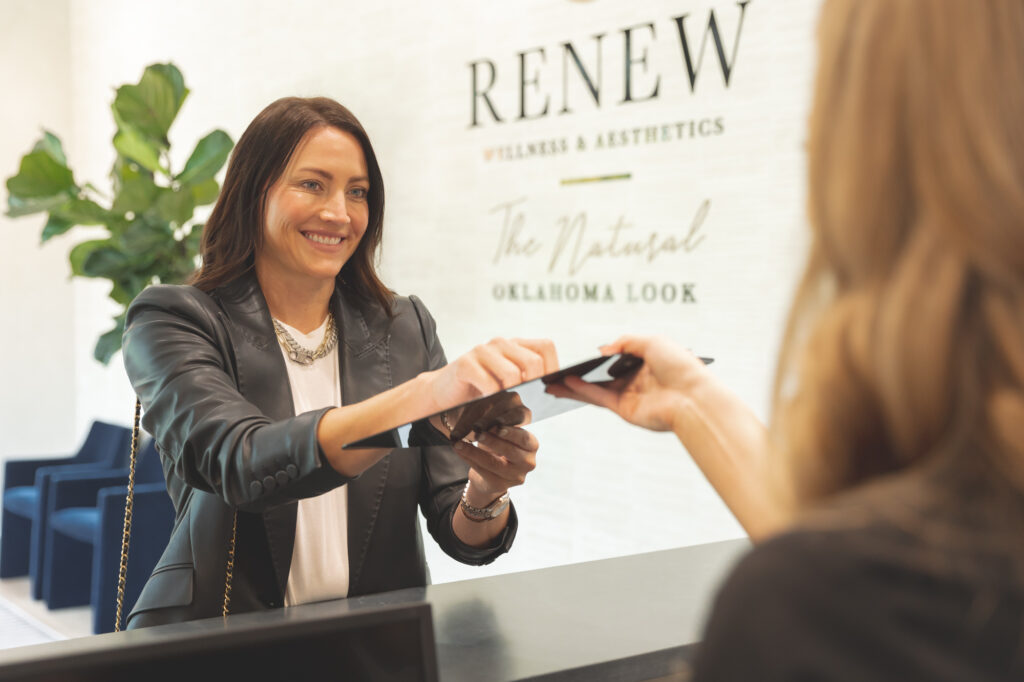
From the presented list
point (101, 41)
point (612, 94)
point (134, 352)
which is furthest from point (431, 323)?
point (101, 41)

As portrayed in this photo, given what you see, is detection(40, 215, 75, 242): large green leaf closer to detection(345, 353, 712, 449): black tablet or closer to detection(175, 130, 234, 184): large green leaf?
detection(175, 130, 234, 184): large green leaf

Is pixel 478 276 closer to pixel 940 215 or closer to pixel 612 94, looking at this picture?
pixel 612 94

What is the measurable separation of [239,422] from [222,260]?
473 mm

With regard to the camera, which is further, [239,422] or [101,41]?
[101,41]

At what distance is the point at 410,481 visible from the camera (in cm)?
190

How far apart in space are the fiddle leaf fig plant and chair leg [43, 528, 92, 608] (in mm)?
1018

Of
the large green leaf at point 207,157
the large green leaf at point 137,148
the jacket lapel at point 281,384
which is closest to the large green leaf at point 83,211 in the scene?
the large green leaf at point 137,148

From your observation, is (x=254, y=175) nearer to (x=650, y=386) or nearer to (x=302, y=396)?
(x=302, y=396)

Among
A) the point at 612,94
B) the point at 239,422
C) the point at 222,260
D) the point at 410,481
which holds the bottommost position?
the point at 410,481

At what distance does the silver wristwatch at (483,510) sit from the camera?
184cm

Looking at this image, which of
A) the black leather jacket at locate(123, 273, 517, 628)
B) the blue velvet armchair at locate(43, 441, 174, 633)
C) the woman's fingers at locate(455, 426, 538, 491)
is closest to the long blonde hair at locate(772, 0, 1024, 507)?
the black leather jacket at locate(123, 273, 517, 628)

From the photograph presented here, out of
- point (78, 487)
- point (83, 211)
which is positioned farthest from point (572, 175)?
point (78, 487)

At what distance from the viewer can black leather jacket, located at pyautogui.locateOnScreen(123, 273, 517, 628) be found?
1.51m

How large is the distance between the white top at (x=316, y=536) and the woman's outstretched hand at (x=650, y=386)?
26.7 inches
